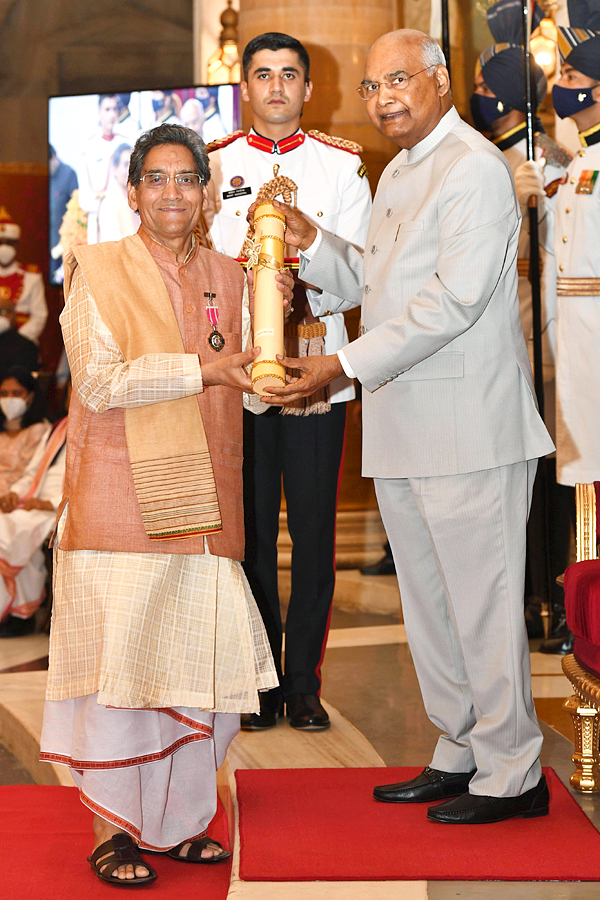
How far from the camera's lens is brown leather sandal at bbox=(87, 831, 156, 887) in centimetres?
236

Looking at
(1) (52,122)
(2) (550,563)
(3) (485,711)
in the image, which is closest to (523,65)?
(2) (550,563)

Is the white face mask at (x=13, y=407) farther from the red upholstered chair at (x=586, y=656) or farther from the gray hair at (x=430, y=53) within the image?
the gray hair at (x=430, y=53)

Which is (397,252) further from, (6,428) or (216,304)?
(6,428)

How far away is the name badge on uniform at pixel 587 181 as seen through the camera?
436cm

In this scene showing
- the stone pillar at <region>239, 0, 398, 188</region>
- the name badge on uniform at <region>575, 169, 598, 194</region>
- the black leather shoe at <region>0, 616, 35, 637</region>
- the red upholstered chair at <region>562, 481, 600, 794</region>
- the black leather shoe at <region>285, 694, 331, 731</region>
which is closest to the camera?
the red upholstered chair at <region>562, 481, 600, 794</region>

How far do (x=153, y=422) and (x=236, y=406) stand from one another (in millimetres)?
272

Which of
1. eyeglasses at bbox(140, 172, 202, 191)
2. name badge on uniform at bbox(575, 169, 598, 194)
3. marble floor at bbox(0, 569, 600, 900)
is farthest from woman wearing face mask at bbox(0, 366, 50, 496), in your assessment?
eyeglasses at bbox(140, 172, 202, 191)

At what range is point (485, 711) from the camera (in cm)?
266

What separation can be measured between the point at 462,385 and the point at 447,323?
0.18 m

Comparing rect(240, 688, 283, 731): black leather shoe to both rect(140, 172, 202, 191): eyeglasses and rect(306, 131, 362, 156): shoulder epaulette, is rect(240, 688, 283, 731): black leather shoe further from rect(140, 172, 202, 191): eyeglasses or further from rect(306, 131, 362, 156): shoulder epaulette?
rect(306, 131, 362, 156): shoulder epaulette

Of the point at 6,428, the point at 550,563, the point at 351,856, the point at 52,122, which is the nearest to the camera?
the point at 351,856

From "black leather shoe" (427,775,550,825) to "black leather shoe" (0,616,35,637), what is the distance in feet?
10.2

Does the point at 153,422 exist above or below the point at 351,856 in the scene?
above

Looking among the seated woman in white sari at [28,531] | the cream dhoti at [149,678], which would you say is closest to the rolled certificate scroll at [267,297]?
the cream dhoti at [149,678]
